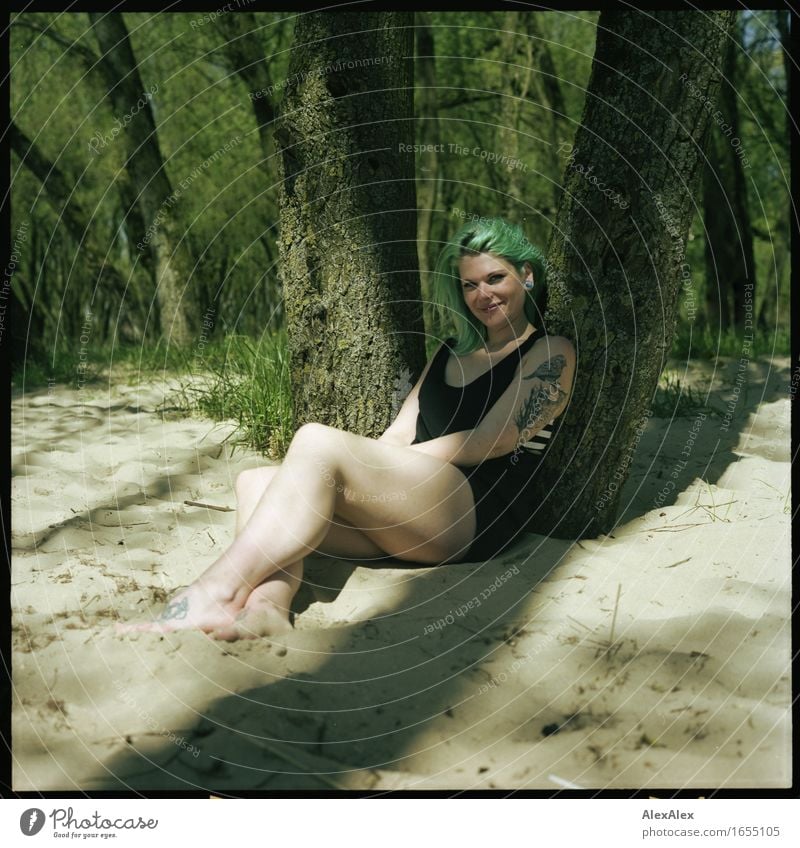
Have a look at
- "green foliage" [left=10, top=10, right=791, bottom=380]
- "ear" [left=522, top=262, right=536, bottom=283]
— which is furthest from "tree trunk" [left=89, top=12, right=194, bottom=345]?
"ear" [left=522, top=262, right=536, bottom=283]

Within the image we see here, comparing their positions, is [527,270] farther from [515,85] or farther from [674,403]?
[515,85]

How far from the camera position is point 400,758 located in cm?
216

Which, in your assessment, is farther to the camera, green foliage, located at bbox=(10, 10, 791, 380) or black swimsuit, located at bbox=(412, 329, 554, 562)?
green foliage, located at bbox=(10, 10, 791, 380)

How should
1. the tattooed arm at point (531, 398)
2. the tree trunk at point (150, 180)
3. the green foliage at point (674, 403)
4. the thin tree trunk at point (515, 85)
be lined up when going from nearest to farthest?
1. the tattooed arm at point (531, 398)
2. the green foliage at point (674, 403)
3. the tree trunk at point (150, 180)
4. the thin tree trunk at point (515, 85)

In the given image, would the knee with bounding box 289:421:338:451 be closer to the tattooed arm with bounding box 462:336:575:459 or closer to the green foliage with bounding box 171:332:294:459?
the tattooed arm with bounding box 462:336:575:459

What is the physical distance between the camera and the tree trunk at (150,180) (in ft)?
23.0

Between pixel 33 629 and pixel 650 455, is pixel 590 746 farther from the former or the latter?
pixel 650 455

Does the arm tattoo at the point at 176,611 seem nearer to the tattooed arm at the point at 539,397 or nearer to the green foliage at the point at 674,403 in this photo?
the tattooed arm at the point at 539,397

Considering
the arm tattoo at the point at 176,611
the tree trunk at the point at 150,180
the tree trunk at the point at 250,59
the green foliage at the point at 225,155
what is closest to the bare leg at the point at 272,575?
the arm tattoo at the point at 176,611

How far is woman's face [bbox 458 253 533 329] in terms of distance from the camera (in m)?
3.01

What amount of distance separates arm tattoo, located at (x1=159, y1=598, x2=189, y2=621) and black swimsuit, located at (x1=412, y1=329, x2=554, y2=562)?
0.91 metres

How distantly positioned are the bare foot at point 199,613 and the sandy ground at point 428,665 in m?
0.05

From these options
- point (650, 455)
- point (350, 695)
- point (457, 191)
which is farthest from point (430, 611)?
point (457, 191)

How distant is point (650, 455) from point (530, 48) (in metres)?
5.53
